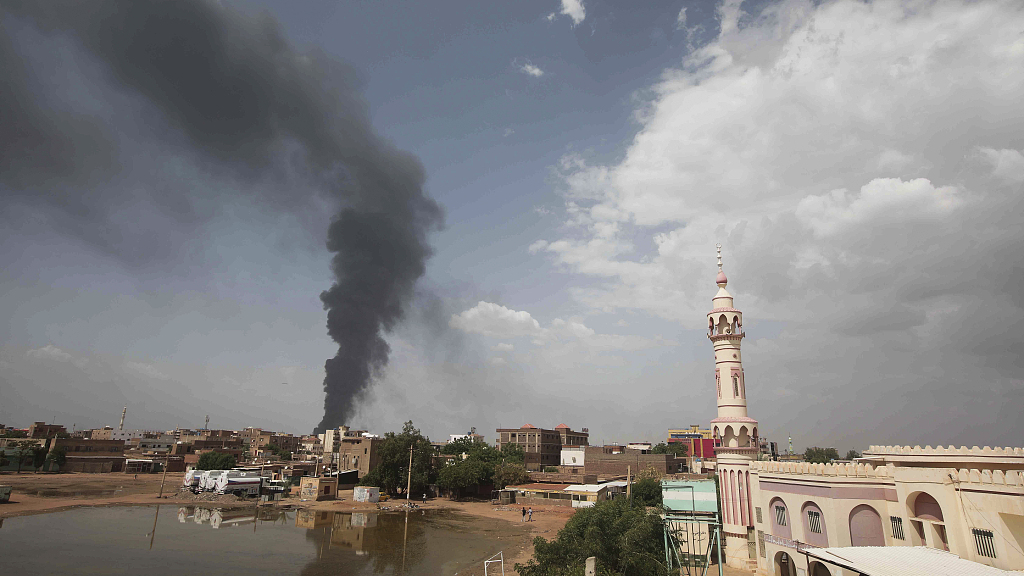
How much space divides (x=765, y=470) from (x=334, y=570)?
80.9ft

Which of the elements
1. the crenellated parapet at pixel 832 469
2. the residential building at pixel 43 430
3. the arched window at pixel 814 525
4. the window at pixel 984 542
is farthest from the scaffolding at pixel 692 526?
the residential building at pixel 43 430

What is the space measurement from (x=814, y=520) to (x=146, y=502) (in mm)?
63221

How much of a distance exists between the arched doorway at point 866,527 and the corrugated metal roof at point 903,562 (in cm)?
221

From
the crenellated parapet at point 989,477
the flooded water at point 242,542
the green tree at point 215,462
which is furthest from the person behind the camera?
the green tree at point 215,462

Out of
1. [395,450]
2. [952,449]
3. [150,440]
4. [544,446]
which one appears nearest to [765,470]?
[952,449]

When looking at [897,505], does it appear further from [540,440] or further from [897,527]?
[540,440]

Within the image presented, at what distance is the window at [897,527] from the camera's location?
17766 mm

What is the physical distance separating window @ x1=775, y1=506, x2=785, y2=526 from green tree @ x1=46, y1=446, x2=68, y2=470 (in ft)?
384

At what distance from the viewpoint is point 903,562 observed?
14.9 meters

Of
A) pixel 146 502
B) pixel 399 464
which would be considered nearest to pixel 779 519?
pixel 399 464

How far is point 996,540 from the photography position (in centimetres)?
1463

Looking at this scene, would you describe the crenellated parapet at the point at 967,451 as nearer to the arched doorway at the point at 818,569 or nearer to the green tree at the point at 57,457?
the arched doorway at the point at 818,569

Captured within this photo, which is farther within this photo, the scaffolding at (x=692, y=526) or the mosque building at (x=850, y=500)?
the scaffolding at (x=692, y=526)

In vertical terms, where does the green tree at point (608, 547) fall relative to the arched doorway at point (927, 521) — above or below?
below
